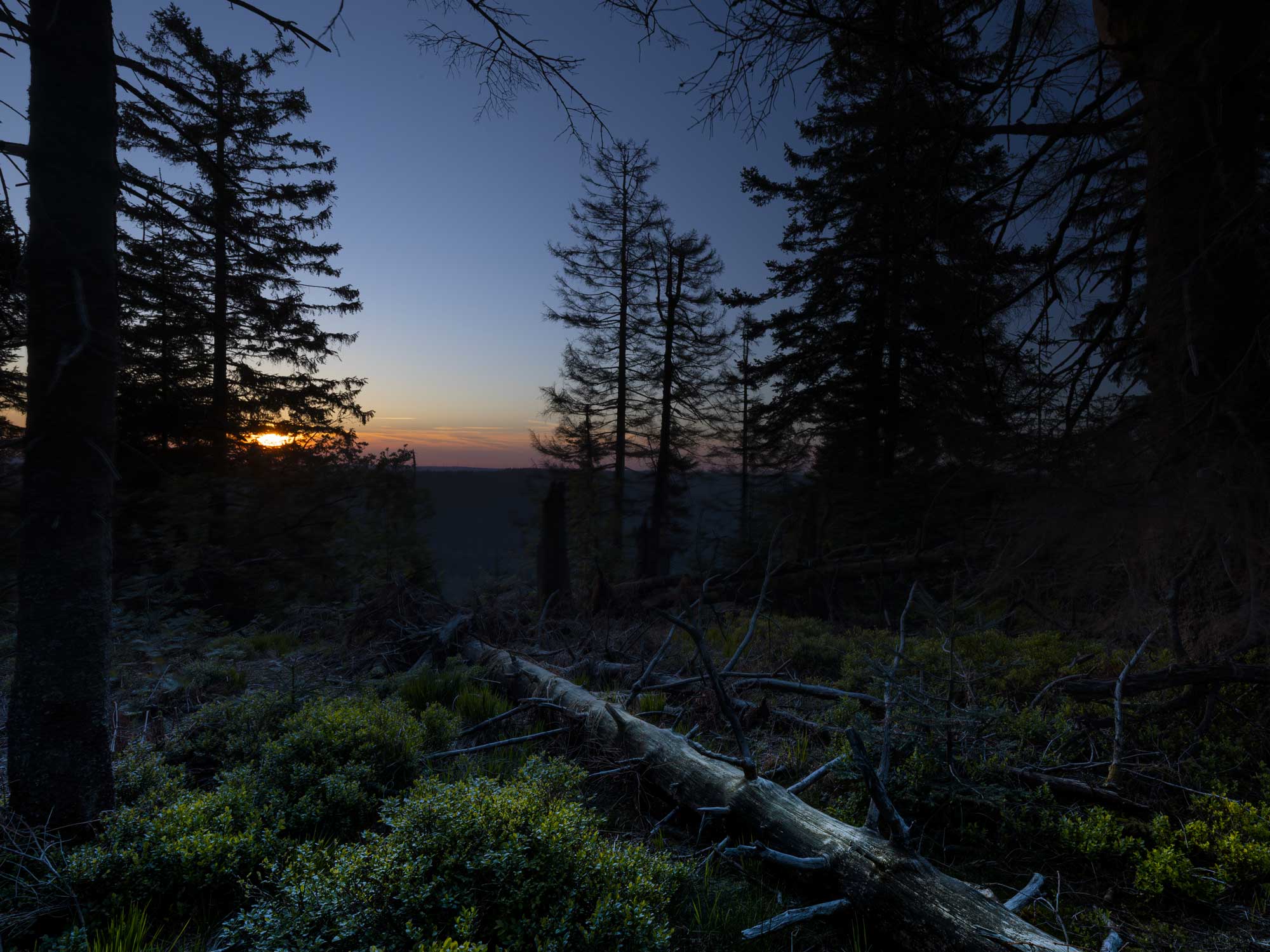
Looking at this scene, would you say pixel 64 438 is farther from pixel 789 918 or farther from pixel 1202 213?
pixel 1202 213

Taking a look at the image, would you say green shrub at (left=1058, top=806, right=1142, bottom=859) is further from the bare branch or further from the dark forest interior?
the bare branch

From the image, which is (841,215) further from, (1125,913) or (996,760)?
(1125,913)

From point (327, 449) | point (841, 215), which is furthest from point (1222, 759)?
point (327, 449)

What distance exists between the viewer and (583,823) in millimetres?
2846

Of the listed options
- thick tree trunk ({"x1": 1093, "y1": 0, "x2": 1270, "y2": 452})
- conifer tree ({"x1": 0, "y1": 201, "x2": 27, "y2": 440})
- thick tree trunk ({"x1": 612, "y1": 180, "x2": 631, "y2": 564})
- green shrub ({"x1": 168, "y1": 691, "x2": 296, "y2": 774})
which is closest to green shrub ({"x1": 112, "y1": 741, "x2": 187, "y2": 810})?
green shrub ({"x1": 168, "y1": 691, "x2": 296, "y2": 774})

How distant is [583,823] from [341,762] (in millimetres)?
2072

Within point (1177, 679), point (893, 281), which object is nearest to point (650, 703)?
point (1177, 679)

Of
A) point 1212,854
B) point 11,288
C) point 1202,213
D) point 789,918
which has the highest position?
point 1202,213

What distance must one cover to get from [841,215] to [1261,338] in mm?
10551

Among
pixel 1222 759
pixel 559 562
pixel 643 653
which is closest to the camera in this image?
pixel 1222 759

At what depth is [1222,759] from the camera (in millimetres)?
3998

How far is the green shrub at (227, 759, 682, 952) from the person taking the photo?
2215 millimetres

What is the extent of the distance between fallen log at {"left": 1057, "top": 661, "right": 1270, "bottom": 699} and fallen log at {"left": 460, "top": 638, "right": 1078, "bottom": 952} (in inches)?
92.1

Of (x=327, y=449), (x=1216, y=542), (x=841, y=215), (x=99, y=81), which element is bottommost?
(x=1216, y=542)
